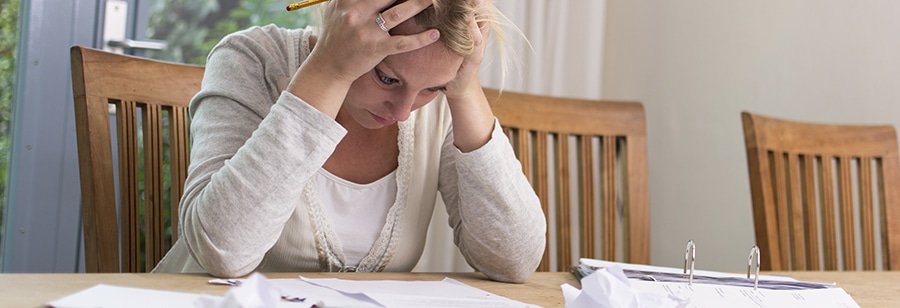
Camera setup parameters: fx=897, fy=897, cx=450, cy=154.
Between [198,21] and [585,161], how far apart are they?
3.58ft

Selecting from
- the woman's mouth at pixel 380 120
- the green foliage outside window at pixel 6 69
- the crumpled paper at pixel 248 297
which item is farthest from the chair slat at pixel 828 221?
the green foliage outside window at pixel 6 69

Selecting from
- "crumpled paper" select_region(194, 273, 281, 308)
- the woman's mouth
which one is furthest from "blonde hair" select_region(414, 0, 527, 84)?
"crumpled paper" select_region(194, 273, 281, 308)

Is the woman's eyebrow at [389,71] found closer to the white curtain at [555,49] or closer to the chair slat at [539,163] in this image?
the chair slat at [539,163]

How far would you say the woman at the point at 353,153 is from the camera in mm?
959

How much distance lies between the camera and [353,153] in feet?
4.02

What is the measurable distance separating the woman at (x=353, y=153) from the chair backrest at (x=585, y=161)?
0.77 feet

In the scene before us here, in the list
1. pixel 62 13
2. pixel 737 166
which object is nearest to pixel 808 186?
pixel 737 166

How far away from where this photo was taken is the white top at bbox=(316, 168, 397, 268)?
3.79 ft

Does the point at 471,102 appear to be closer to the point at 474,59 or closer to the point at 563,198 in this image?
the point at 474,59

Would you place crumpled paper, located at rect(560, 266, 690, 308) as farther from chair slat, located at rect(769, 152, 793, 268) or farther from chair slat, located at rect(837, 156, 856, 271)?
chair slat, located at rect(837, 156, 856, 271)

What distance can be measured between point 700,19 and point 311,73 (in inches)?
64.0

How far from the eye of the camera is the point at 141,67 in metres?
1.21

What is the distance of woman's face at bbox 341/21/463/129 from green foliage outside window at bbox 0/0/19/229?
4.03 ft

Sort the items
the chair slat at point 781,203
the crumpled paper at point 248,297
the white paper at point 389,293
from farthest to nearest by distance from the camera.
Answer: the chair slat at point 781,203 → the white paper at point 389,293 → the crumpled paper at point 248,297
